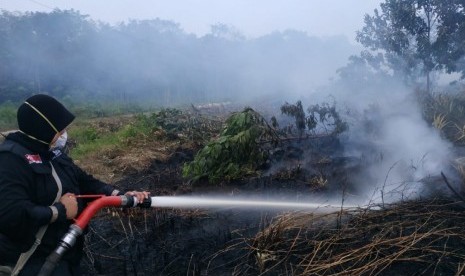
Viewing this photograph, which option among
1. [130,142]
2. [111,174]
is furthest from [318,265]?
[130,142]

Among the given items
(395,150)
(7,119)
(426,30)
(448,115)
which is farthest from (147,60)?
(395,150)

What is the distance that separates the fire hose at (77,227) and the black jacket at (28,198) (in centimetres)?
11

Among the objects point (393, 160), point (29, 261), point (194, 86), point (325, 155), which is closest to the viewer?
point (29, 261)

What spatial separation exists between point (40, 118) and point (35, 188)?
0.48m

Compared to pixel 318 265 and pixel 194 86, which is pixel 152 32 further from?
pixel 318 265

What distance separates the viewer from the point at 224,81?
3781 cm

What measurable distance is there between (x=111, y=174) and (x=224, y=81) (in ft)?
97.8

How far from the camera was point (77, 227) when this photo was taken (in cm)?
280

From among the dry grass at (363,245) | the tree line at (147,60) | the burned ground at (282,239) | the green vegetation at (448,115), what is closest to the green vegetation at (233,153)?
the burned ground at (282,239)

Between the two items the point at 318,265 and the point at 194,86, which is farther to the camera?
the point at 194,86

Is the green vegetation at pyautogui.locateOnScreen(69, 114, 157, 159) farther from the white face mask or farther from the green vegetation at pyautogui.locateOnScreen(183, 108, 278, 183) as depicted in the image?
the white face mask

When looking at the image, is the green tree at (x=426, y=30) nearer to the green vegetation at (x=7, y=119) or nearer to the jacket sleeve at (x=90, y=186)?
the jacket sleeve at (x=90, y=186)

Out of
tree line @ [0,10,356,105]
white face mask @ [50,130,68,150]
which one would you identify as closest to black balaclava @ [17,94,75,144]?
white face mask @ [50,130,68,150]

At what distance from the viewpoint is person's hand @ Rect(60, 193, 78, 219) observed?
9.04 feet
